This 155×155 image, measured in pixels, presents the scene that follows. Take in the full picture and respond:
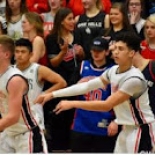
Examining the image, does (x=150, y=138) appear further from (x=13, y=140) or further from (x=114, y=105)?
(x=13, y=140)

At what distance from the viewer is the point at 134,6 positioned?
7.33m

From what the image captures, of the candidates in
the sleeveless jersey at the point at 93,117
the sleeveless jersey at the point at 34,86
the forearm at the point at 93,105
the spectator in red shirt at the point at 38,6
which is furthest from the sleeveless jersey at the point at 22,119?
the spectator in red shirt at the point at 38,6

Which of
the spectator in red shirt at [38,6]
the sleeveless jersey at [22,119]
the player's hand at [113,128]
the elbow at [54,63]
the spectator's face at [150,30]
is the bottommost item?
the player's hand at [113,128]

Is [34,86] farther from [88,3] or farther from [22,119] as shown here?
[88,3]

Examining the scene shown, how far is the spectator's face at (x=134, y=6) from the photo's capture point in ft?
24.0

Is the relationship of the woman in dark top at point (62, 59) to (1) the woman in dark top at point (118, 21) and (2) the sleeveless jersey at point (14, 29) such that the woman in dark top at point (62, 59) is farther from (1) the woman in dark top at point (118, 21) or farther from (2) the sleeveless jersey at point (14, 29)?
(2) the sleeveless jersey at point (14, 29)

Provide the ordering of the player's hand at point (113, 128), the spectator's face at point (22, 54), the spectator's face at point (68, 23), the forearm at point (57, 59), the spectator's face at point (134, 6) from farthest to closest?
the spectator's face at point (134, 6), the spectator's face at point (68, 23), the forearm at point (57, 59), the spectator's face at point (22, 54), the player's hand at point (113, 128)

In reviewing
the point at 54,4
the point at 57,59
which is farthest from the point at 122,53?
the point at 54,4

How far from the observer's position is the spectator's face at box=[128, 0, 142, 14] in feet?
24.0

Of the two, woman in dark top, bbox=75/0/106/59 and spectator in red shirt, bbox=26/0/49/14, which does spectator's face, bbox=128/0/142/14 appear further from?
spectator in red shirt, bbox=26/0/49/14

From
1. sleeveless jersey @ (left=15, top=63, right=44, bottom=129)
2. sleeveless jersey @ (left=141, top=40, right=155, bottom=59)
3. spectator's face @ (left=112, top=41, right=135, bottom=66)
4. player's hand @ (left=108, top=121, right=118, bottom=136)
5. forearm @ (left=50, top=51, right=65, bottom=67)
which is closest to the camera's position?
spectator's face @ (left=112, top=41, right=135, bottom=66)

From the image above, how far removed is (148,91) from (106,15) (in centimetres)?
177

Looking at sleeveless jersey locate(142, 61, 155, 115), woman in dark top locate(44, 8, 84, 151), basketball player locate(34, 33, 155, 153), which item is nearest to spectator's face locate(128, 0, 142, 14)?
woman in dark top locate(44, 8, 84, 151)

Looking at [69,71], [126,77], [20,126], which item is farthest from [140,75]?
[69,71]
